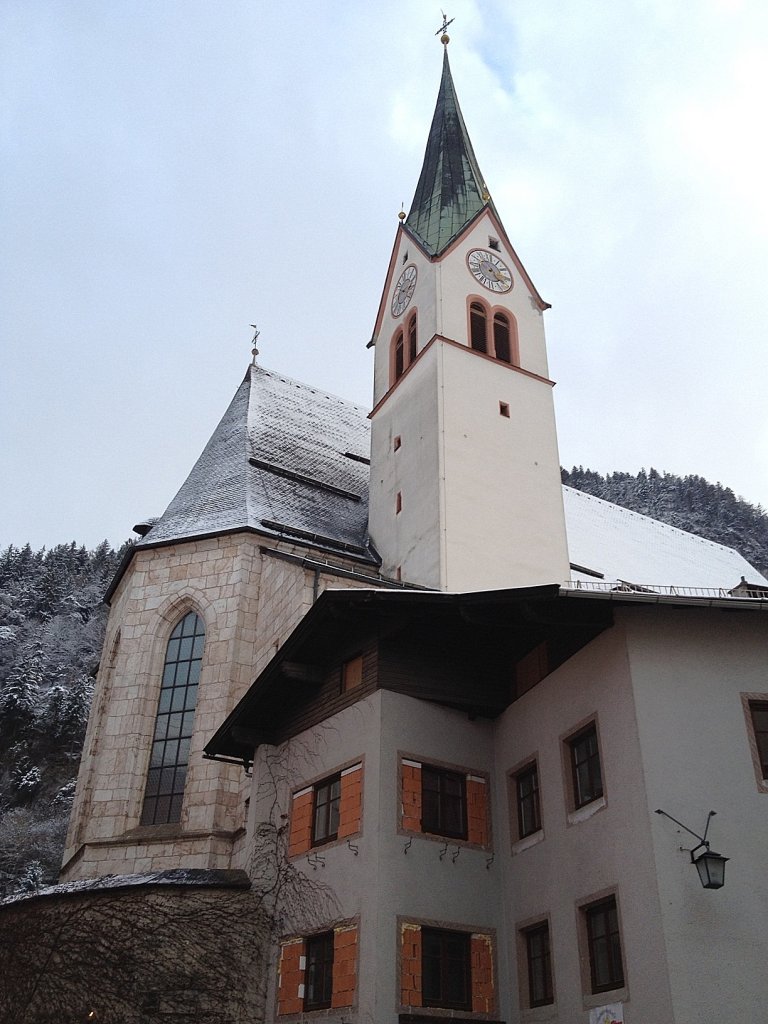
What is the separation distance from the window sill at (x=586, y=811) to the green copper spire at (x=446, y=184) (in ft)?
70.6

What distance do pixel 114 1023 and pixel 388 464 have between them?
1796 cm

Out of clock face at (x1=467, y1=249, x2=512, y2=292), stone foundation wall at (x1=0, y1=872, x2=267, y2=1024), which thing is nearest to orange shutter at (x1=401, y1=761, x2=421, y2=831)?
stone foundation wall at (x1=0, y1=872, x2=267, y2=1024)

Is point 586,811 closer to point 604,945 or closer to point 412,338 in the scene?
point 604,945

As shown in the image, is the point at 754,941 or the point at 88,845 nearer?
the point at 754,941

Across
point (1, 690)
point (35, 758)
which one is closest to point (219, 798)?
point (35, 758)

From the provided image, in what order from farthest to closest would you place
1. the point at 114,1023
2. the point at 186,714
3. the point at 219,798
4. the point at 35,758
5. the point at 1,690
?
the point at 1,690, the point at 35,758, the point at 186,714, the point at 219,798, the point at 114,1023

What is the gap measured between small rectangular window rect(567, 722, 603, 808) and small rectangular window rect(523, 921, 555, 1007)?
147cm

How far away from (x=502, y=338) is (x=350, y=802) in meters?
19.6

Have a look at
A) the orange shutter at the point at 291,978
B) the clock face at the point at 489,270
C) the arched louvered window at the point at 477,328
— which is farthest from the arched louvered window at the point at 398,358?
the orange shutter at the point at 291,978

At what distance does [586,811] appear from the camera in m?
11.3

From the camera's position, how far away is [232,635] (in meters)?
22.1

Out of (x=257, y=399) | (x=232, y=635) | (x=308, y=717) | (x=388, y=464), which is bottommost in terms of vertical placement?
(x=308, y=717)

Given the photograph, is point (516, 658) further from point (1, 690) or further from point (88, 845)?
point (1, 690)

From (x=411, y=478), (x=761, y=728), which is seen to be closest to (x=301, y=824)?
(x=761, y=728)
